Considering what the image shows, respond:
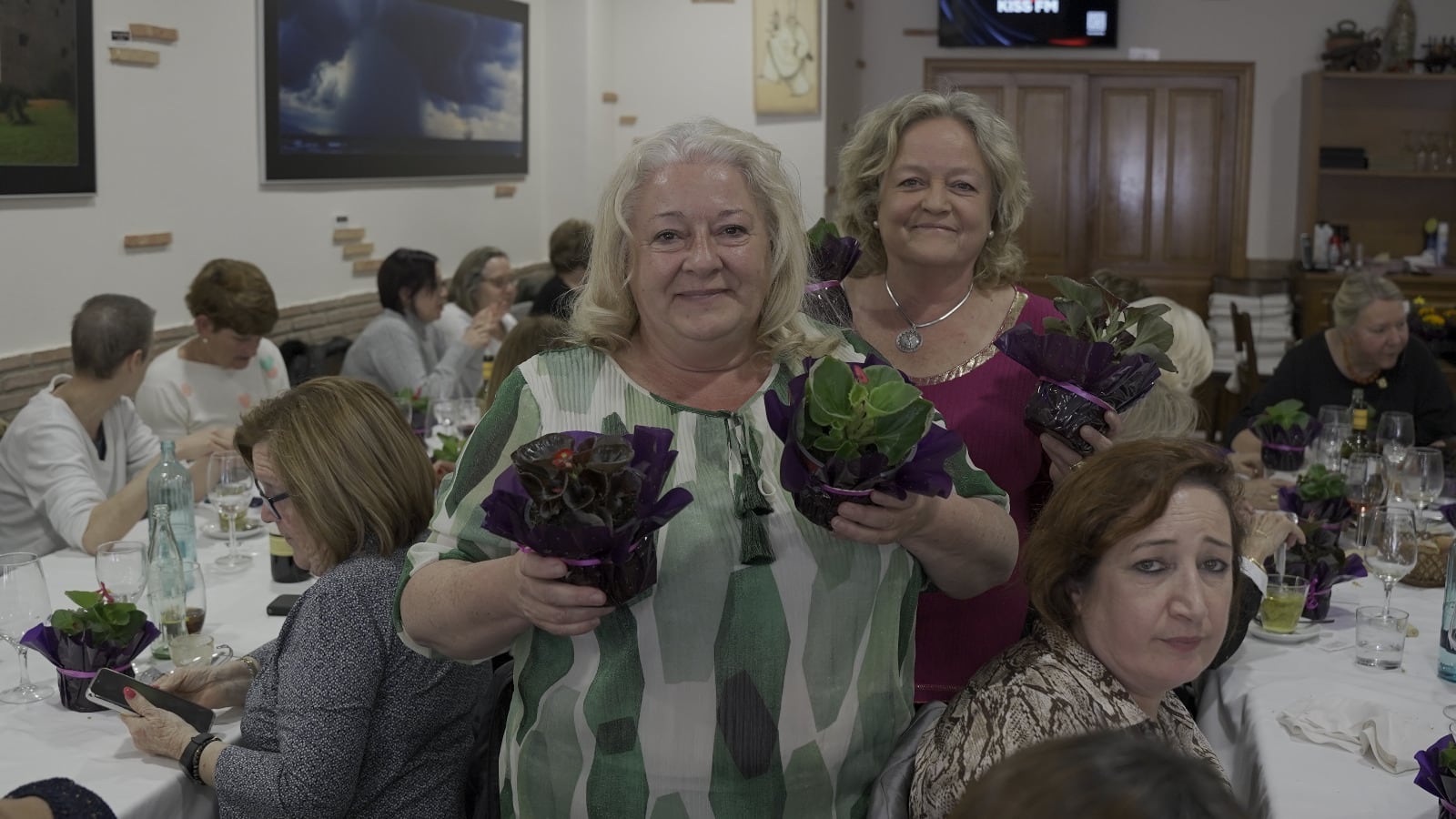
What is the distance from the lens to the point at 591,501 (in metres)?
1.49

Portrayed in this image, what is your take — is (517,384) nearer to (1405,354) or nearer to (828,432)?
(828,432)

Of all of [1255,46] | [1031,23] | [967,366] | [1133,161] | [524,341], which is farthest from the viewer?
[1133,161]

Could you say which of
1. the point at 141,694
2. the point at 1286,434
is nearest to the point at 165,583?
the point at 141,694

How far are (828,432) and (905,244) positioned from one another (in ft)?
3.28

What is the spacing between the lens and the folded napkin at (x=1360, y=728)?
230 cm

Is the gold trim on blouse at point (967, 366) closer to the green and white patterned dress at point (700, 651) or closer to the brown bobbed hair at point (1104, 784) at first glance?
the green and white patterned dress at point (700, 651)

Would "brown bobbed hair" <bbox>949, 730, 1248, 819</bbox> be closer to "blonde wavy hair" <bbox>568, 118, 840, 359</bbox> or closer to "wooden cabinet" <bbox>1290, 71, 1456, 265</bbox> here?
"blonde wavy hair" <bbox>568, 118, 840, 359</bbox>

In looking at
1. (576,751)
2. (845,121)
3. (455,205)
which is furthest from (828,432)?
(845,121)

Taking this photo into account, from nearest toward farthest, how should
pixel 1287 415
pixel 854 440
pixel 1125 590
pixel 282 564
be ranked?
1. pixel 854 440
2. pixel 1125 590
3. pixel 282 564
4. pixel 1287 415

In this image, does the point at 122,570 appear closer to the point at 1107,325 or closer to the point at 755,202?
the point at 755,202

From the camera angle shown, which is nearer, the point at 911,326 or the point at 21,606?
the point at 21,606

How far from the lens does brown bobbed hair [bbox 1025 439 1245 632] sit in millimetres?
2010

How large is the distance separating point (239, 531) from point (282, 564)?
0.48m

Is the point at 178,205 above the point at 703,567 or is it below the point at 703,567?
above
